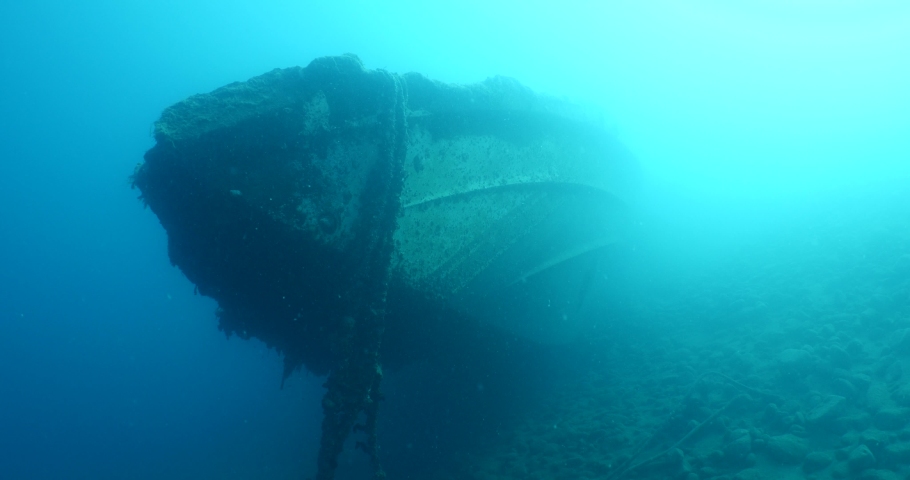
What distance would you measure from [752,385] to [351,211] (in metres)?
4.36

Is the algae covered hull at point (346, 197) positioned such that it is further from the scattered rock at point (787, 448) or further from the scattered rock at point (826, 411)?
the scattered rock at point (826, 411)

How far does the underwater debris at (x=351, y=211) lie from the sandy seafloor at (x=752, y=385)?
1.45 metres

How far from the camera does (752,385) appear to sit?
450 centimetres

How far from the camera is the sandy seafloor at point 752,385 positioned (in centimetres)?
353

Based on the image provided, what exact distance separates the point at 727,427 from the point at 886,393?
4.31 feet

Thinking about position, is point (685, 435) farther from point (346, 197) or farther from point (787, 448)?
point (346, 197)

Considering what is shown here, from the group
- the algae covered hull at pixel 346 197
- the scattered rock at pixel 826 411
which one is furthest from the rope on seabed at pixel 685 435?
the algae covered hull at pixel 346 197

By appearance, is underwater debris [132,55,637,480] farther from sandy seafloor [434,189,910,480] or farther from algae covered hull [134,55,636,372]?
sandy seafloor [434,189,910,480]

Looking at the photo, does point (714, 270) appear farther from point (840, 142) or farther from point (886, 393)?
point (840, 142)

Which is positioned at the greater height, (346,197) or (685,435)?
(346,197)

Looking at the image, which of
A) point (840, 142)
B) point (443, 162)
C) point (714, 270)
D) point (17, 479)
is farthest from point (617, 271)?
point (17, 479)

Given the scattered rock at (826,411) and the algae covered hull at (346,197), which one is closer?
the algae covered hull at (346,197)

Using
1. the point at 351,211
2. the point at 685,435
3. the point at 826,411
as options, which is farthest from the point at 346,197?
the point at 826,411

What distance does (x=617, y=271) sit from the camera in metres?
7.68
